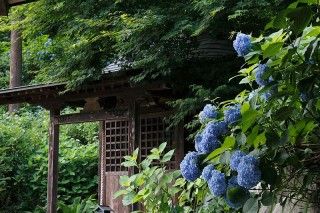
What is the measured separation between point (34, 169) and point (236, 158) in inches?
Result: 463

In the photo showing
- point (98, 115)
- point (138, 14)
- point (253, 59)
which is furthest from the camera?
point (98, 115)

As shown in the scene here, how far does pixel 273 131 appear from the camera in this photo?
2.50 m

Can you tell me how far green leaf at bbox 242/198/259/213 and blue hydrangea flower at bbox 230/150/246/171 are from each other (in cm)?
18

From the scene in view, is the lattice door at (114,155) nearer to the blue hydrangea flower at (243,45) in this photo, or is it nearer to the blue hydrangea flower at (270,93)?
the blue hydrangea flower at (243,45)

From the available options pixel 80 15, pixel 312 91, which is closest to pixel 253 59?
pixel 312 91

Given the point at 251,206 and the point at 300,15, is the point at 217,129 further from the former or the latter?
the point at 300,15

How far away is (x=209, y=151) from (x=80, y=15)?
6057 mm

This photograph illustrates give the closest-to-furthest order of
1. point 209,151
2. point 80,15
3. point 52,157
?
point 209,151 < point 80,15 < point 52,157

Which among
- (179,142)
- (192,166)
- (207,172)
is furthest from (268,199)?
(179,142)

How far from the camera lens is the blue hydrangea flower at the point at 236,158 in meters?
2.52

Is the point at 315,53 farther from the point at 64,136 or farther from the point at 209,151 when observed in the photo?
the point at 64,136

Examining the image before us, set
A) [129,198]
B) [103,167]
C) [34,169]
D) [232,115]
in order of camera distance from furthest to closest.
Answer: [34,169] → [103,167] → [129,198] → [232,115]

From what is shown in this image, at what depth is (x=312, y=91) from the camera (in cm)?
239

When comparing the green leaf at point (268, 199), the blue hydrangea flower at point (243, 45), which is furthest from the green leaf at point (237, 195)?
the blue hydrangea flower at point (243, 45)
